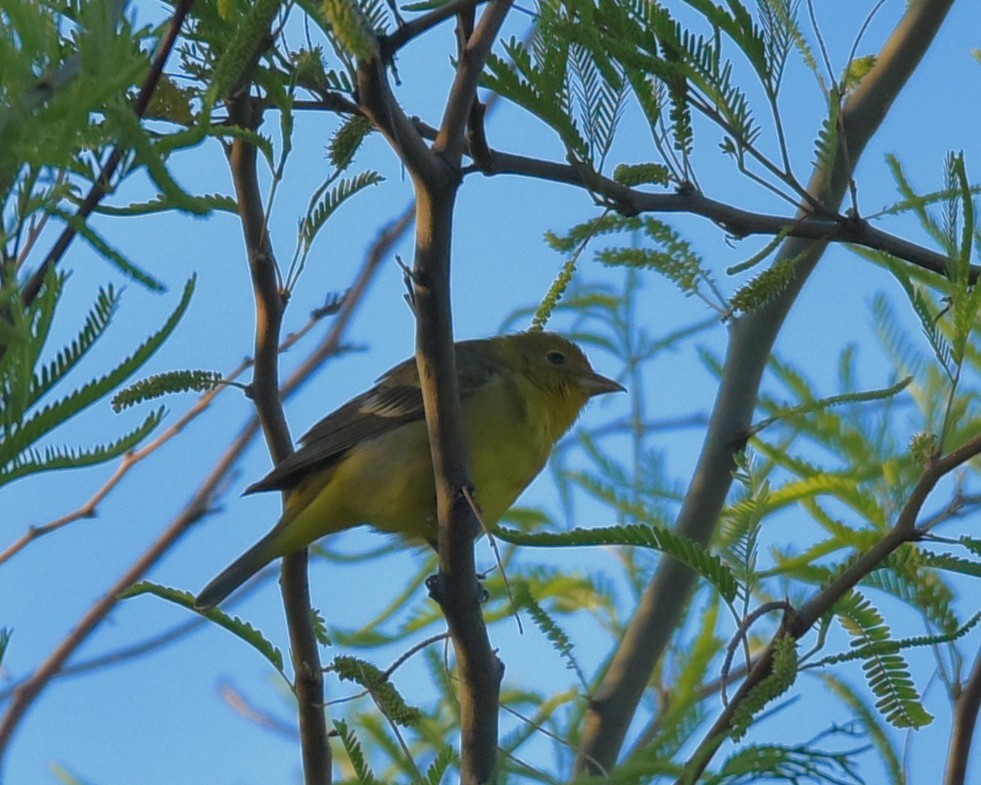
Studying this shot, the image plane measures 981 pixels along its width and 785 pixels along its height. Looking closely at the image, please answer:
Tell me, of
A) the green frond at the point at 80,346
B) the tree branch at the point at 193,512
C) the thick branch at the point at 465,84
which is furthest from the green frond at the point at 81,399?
the tree branch at the point at 193,512

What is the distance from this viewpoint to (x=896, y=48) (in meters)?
4.21

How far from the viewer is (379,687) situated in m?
2.90

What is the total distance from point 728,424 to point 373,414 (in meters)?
1.40

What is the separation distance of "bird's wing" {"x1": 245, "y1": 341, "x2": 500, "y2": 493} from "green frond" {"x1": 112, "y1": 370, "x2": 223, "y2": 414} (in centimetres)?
125

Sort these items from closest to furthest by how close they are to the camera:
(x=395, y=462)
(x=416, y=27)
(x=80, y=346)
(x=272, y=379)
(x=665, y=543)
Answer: (x=80, y=346) → (x=416, y=27) → (x=665, y=543) → (x=272, y=379) → (x=395, y=462)

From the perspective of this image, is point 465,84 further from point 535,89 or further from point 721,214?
point 721,214

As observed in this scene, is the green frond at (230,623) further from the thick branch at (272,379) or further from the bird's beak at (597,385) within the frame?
the bird's beak at (597,385)

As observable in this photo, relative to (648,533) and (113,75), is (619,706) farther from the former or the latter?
(113,75)

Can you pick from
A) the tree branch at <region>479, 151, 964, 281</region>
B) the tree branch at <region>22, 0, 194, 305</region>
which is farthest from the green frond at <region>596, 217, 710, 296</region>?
the tree branch at <region>22, 0, 194, 305</region>

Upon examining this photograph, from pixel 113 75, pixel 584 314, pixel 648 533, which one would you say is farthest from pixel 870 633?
pixel 584 314

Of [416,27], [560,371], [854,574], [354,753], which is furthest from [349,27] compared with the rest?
[560,371]

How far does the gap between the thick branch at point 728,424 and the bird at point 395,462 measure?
754mm

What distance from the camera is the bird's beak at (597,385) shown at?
5.63 meters

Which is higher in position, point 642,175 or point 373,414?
point 373,414
